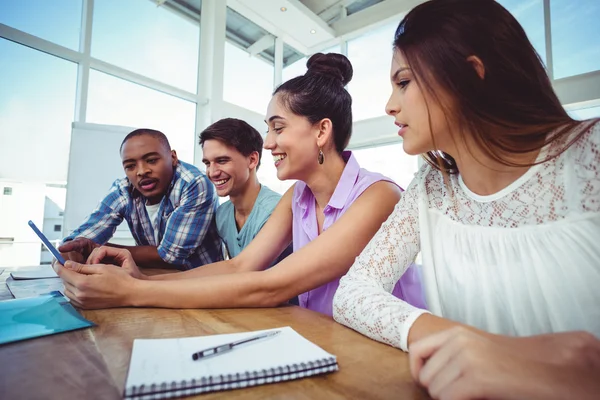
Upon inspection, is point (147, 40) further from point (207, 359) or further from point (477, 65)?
point (207, 359)

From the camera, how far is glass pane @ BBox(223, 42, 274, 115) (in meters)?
4.80

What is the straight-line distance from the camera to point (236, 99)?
4.88 meters

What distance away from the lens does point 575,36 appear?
3.29 metres

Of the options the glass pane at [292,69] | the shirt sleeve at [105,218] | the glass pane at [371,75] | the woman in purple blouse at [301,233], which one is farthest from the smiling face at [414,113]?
the glass pane at [292,69]

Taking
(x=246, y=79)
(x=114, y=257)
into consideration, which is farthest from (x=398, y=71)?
(x=246, y=79)

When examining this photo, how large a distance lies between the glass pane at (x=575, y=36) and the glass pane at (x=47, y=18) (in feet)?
16.4

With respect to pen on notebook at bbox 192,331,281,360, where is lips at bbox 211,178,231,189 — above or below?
above

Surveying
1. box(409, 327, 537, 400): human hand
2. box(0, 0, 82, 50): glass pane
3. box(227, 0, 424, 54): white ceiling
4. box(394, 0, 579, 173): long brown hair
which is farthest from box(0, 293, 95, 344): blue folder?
box(227, 0, 424, 54): white ceiling

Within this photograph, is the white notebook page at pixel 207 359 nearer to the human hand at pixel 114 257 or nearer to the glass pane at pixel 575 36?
the human hand at pixel 114 257

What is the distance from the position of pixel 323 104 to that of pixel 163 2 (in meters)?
3.95

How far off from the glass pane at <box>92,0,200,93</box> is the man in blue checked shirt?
249 cm

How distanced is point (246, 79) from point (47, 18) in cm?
254

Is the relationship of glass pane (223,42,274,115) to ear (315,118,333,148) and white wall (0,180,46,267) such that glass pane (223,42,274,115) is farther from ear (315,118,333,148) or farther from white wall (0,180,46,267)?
ear (315,118,333,148)

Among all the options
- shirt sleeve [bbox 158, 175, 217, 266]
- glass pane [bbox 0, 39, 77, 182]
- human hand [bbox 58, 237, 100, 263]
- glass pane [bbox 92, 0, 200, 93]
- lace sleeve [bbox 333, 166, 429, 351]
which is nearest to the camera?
lace sleeve [bbox 333, 166, 429, 351]
